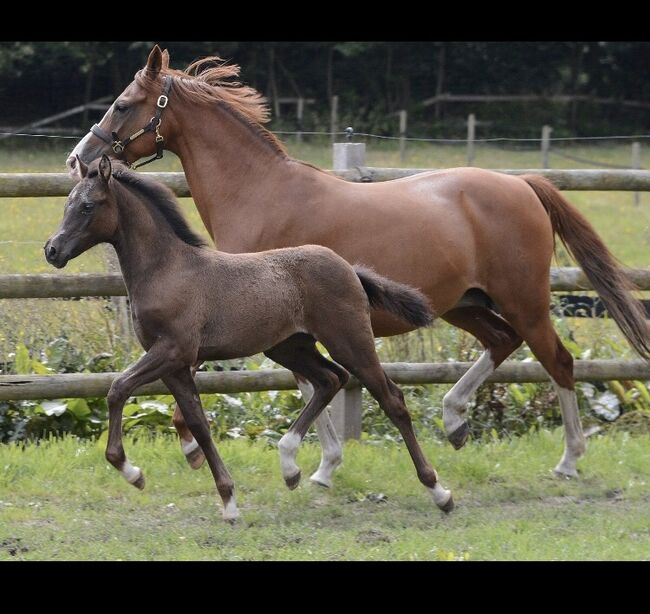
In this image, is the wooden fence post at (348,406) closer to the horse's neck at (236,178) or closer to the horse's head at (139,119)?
the horse's neck at (236,178)

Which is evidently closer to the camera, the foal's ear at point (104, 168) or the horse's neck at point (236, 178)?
the foal's ear at point (104, 168)

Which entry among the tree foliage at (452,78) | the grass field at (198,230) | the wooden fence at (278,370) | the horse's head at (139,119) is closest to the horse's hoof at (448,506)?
the wooden fence at (278,370)

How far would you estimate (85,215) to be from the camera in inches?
184

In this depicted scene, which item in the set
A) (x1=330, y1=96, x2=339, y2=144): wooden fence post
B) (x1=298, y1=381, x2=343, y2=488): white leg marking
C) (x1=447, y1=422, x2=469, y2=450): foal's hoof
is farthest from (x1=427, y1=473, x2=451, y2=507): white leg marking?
(x1=330, y1=96, x2=339, y2=144): wooden fence post

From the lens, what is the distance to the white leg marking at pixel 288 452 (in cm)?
513

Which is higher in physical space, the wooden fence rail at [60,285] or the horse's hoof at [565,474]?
the wooden fence rail at [60,285]

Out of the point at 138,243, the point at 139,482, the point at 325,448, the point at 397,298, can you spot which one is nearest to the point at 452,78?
the point at 325,448

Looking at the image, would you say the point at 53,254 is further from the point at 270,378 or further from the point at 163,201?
the point at 270,378

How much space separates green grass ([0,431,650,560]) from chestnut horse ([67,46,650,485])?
0.84 feet

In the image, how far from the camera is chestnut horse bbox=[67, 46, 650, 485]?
557cm

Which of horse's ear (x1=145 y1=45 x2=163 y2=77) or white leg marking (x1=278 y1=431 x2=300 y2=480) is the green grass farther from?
horse's ear (x1=145 y1=45 x2=163 y2=77)

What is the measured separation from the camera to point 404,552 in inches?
177

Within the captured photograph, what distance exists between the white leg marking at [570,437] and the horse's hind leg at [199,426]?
79.4 inches

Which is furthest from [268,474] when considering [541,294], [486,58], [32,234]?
[486,58]
